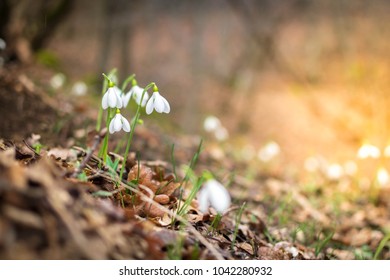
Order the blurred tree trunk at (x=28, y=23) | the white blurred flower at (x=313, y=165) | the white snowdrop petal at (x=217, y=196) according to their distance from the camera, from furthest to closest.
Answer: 1. the blurred tree trunk at (x=28, y=23)
2. the white blurred flower at (x=313, y=165)
3. the white snowdrop petal at (x=217, y=196)

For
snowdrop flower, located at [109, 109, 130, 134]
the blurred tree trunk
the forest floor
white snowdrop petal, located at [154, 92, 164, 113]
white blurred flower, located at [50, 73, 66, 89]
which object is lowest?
the forest floor

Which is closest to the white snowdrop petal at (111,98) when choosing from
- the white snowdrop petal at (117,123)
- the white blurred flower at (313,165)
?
the white snowdrop petal at (117,123)

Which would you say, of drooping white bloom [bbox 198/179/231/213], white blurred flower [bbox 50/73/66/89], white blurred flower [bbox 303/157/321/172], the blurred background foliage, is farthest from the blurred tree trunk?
drooping white bloom [bbox 198/179/231/213]

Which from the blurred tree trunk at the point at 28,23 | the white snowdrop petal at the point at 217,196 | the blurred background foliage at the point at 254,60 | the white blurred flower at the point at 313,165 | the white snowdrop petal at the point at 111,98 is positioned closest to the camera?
the white snowdrop petal at the point at 217,196

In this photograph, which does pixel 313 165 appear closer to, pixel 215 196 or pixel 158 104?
pixel 158 104

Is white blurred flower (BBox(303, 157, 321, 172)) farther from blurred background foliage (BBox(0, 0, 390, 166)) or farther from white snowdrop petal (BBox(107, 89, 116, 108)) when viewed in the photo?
white snowdrop petal (BBox(107, 89, 116, 108))

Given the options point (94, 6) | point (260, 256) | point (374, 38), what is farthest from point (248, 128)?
point (260, 256)

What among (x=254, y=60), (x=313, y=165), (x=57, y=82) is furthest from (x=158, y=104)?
(x=254, y=60)

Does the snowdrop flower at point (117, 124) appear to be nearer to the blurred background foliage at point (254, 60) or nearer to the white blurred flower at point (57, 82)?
the white blurred flower at point (57, 82)
